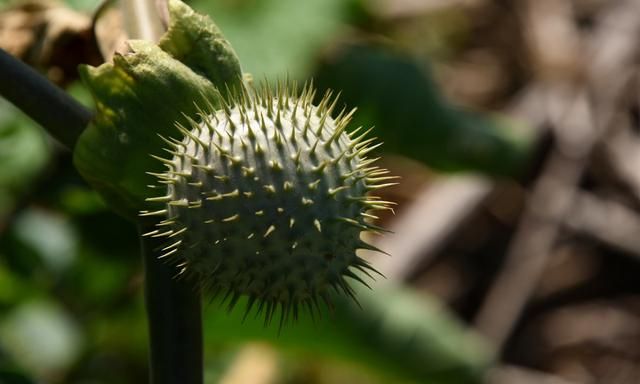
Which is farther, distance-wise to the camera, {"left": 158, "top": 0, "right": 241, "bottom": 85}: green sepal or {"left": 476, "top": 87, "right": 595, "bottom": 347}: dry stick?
{"left": 476, "top": 87, "right": 595, "bottom": 347}: dry stick

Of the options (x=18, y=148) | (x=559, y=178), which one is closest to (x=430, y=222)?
(x=559, y=178)

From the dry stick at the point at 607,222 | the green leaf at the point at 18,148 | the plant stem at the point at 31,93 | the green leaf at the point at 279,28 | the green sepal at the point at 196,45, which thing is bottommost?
the plant stem at the point at 31,93

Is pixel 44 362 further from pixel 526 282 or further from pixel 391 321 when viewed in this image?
pixel 526 282

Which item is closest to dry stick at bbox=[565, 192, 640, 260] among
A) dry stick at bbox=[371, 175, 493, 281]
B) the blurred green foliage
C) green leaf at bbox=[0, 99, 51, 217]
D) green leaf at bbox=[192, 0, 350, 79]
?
dry stick at bbox=[371, 175, 493, 281]

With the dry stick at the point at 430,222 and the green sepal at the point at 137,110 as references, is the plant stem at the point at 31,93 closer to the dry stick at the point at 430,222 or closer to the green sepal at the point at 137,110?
the green sepal at the point at 137,110

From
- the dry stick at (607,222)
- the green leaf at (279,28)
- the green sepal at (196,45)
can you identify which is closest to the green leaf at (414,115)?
the green leaf at (279,28)

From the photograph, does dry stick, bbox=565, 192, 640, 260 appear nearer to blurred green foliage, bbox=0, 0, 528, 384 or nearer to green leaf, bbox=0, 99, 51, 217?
blurred green foliage, bbox=0, 0, 528, 384

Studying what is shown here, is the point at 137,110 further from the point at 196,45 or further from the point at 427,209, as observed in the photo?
the point at 427,209
